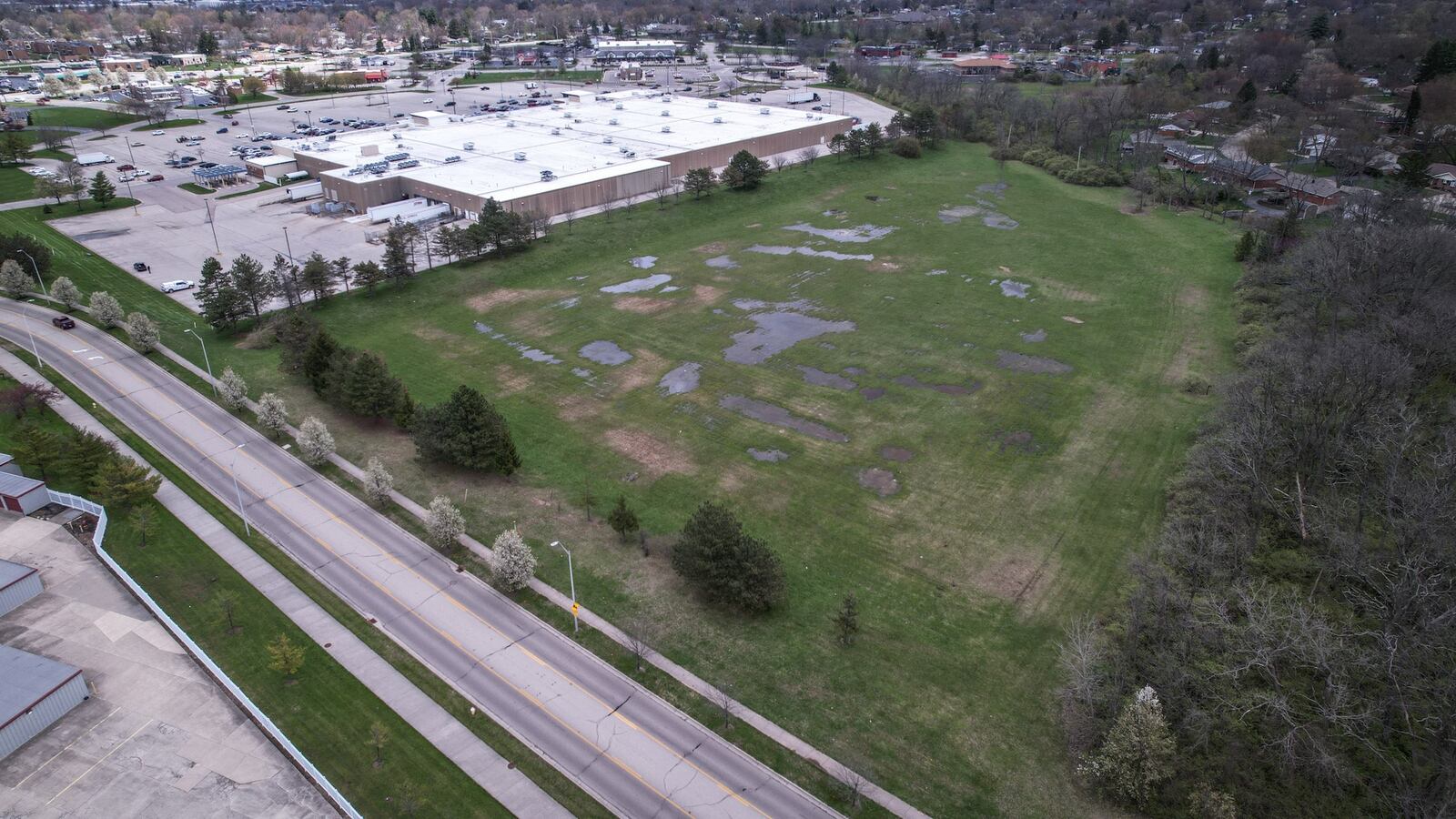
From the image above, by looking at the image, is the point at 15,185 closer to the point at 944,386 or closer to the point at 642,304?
the point at 642,304


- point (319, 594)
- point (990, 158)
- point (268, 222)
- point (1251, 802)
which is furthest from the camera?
point (990, 158)

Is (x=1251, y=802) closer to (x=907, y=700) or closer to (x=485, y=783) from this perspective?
(x=907, y=700)

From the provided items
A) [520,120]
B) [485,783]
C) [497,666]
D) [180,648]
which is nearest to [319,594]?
[180,648]

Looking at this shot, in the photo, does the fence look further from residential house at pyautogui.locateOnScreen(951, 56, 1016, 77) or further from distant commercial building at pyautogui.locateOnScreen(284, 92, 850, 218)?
residential house at pyautogui.locateOnScreen(951, 56, 1016, 77)

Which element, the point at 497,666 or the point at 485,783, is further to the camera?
the point at 497,666

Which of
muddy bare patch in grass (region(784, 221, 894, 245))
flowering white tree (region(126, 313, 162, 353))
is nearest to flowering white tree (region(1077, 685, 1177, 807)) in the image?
muddy bare patch in grass (region(784, 221, 894, 245))

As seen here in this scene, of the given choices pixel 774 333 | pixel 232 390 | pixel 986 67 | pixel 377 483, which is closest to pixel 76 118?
pixel 232 390
